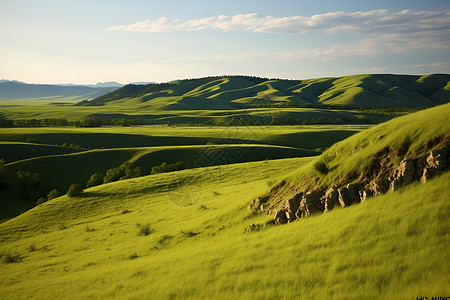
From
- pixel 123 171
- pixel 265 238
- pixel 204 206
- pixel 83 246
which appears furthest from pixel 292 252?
pixel 123 171

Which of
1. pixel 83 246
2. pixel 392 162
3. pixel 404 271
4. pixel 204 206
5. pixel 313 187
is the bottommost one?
pixel 83 246

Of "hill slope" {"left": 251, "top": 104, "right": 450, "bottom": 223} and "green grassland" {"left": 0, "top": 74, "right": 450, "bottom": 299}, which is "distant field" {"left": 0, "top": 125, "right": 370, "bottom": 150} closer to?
"green grassland" {"left": 0, "top": 74, "right": 450, "bottom": 299}

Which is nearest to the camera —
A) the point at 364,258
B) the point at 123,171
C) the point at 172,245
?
the point at 364,258

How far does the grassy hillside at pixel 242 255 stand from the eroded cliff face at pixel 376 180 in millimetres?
670

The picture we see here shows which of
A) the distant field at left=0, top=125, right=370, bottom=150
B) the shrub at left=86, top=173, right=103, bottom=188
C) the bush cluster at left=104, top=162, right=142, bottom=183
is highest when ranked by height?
the distant field at left=0, top=125, right=370, bottom=150

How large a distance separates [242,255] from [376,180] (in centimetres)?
821

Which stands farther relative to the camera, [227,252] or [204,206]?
[204,206]

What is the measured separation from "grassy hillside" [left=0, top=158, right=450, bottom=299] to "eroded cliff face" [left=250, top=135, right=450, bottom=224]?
2.20 ft

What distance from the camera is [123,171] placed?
220 feet

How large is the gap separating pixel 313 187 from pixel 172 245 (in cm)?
1167

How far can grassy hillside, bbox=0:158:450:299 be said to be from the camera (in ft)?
38.9

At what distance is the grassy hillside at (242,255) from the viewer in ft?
38.9

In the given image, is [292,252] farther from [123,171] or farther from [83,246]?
[123,171]

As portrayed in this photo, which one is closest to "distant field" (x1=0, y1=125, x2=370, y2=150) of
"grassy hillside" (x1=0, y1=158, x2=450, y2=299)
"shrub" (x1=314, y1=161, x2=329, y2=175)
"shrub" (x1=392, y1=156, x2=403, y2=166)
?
"grassy hillside" (x1=0, y1=158, x2=450, y2=299)
